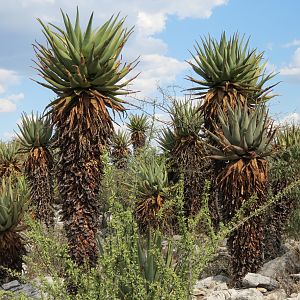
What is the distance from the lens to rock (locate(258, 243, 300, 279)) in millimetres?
9770

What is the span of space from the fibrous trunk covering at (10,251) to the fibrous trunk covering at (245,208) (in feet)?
14.6

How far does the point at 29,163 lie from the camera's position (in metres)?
14.3

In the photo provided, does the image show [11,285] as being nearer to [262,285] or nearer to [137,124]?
[262,285]

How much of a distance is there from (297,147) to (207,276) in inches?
139

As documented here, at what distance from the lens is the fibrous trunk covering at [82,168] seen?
8.85 metres

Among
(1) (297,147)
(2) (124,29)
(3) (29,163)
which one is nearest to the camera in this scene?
(2) (124,29)

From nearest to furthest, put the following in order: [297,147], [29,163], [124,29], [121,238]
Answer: [121,238] → [124,29] → [297,147] → [29,163]

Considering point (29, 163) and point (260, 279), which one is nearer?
point (260, 279)

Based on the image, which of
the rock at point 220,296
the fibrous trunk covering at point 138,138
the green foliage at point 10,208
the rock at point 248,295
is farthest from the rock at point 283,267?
the fibrous trunk covering at point 138,138

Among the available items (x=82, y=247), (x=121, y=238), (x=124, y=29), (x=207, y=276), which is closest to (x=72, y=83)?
(x=124, y=29)

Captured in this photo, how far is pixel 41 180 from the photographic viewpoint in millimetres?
14180

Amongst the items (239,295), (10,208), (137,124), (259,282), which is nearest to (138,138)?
(137,124)

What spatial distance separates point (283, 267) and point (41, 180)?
7119 mm

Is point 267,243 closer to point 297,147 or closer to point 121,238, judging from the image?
point 297,147
